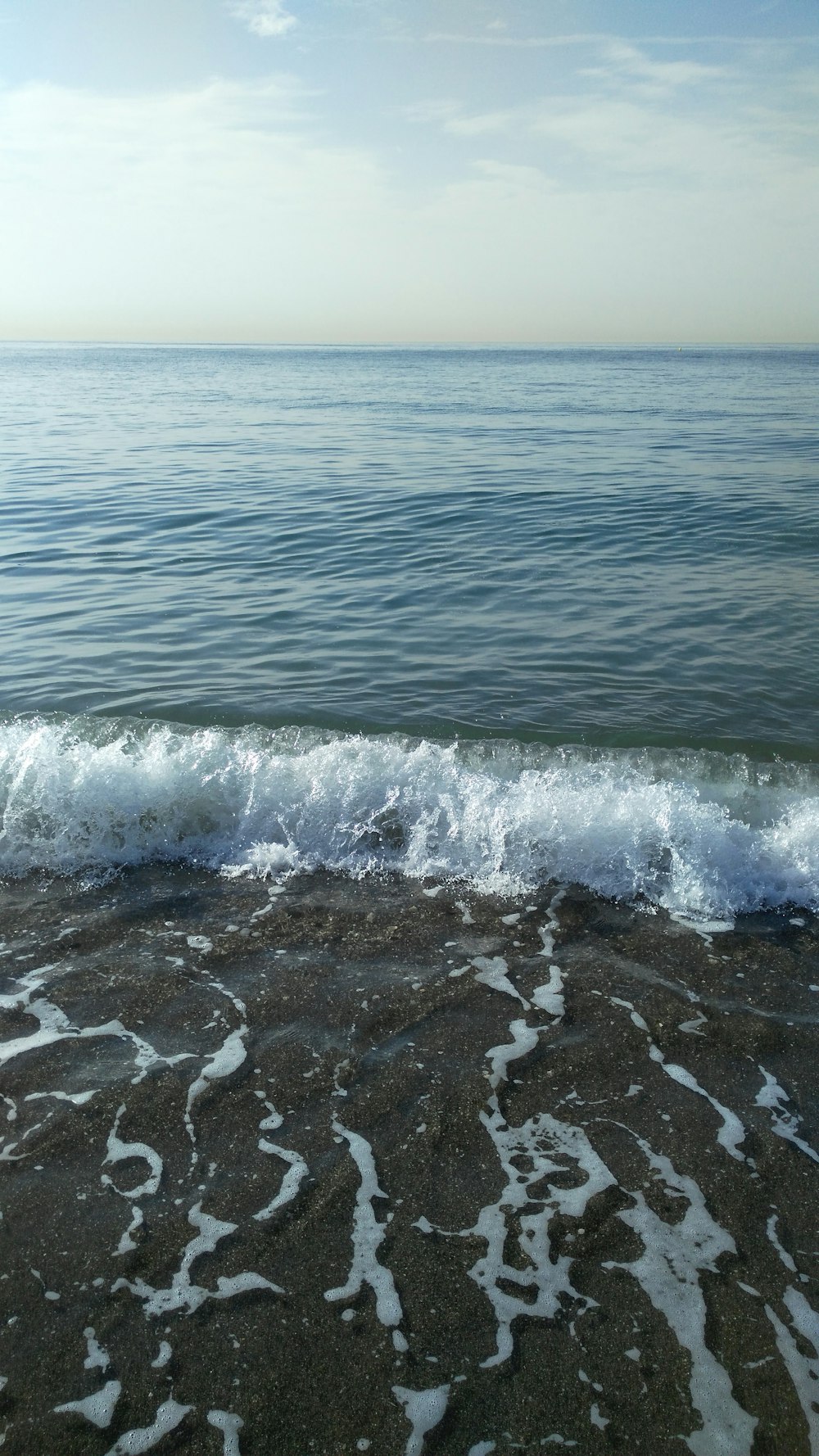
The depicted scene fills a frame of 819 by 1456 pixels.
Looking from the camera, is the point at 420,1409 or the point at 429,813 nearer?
the point at 420,1409

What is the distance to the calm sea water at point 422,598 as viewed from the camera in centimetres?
885

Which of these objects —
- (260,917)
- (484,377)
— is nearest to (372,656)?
(260,917)

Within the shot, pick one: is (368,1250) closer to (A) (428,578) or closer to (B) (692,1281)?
(B) (692,1281)

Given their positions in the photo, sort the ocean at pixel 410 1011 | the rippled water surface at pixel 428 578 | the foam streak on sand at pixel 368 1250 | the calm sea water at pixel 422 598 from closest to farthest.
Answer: the ocean at pixel 410 1011 < the foam streak on sand at pixel 368 1250 < the calm sea water at pixel 422 598 < the rippled water surface at pixel 428 578

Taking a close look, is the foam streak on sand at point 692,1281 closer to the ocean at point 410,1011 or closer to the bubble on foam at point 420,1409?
the ocean at point 410,1011

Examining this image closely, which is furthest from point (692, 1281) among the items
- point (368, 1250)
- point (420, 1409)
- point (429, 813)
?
point (429, 813)

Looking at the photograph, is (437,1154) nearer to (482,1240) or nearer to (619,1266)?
(482,1240)

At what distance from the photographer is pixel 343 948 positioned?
600 cm

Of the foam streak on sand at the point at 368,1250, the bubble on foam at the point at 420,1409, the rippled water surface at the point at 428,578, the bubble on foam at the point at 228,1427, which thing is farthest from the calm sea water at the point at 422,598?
the bubble on foam at the point at 228,1427

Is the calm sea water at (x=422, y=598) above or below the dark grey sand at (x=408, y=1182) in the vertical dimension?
above

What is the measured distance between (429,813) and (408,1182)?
341 centimetres

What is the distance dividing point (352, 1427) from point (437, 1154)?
1.26 metres

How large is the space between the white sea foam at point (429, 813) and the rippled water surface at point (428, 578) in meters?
1.03

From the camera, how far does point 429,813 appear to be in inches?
289
